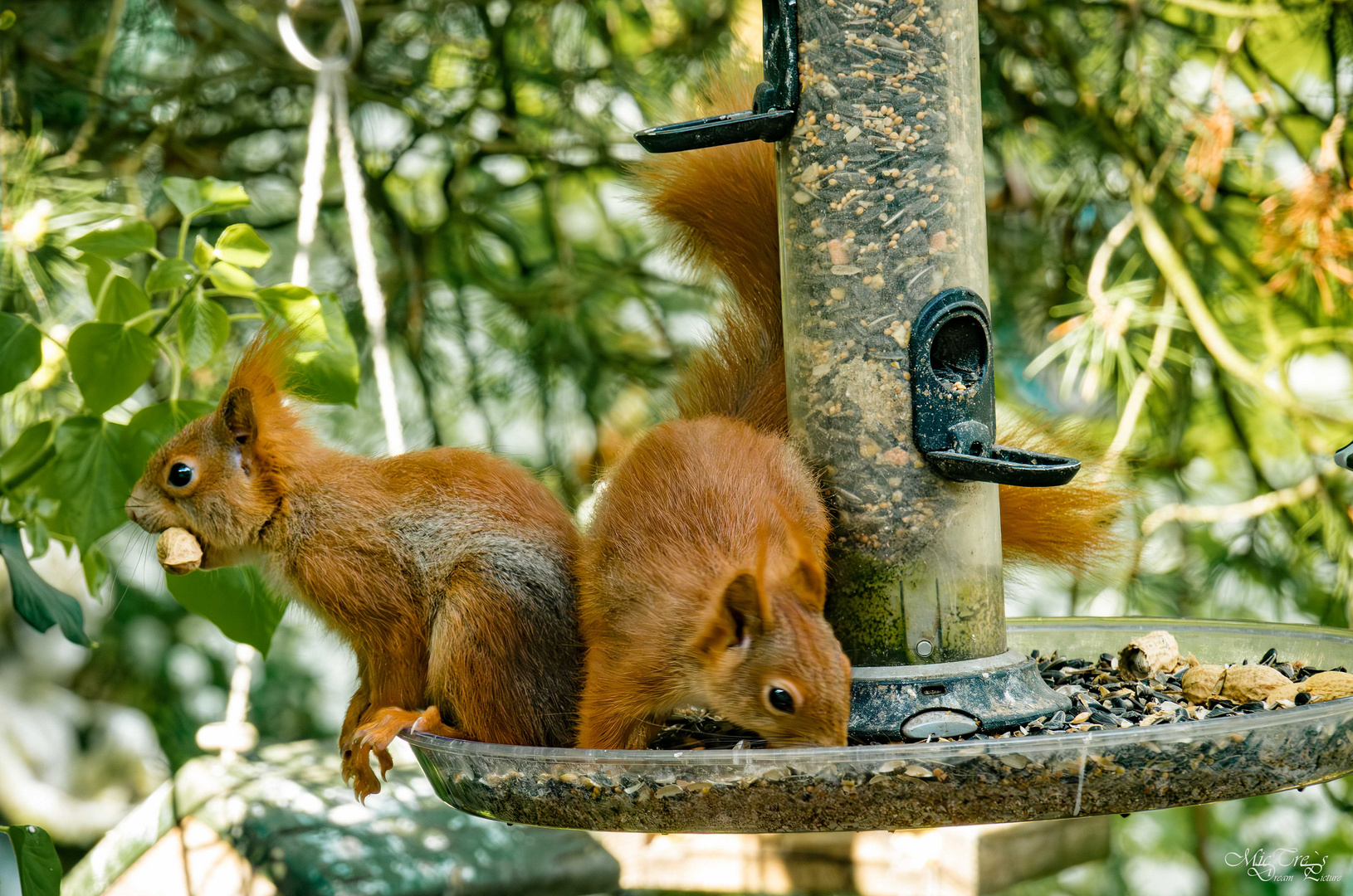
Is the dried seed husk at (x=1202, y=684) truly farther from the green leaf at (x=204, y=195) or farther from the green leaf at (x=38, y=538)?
the green leaf at (x=38, y=538)

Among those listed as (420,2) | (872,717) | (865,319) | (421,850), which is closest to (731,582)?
(872,717)

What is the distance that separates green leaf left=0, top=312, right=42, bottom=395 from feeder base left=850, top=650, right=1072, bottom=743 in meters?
0.81

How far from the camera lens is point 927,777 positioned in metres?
0.76

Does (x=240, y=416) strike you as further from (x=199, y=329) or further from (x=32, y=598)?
(x=32, y=598)

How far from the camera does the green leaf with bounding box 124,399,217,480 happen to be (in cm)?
117

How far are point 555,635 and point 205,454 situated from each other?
1.19 feet

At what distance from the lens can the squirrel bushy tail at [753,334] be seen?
1.20m

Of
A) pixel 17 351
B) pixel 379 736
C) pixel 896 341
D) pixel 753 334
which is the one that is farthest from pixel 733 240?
pixel 17 351

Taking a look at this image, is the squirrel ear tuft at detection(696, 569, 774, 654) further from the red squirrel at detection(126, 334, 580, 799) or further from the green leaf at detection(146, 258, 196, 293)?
the green leaf at detection(146, 258, 196, 293)

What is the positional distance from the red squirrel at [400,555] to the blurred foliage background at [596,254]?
32.2 inches

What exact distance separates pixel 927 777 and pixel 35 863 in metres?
0.75

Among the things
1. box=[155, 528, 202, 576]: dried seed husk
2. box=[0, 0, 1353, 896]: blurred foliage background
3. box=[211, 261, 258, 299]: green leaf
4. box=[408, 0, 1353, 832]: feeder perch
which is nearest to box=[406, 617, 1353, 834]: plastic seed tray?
box=[408, 0, 1353, 832]: feeder perch

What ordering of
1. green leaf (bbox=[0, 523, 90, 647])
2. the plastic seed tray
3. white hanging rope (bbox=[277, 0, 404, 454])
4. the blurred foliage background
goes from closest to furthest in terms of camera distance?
the plastic seed tray < green leaf (bbox=[0, 523, 90, 647]) < white hanging rope (bbox=[277, 0, 404, 454]) < the blurred foliage background

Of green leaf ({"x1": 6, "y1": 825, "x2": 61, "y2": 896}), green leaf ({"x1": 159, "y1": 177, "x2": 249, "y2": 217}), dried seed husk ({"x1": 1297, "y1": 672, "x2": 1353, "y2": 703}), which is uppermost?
green leaf ({"x1": 159, "y1": 177, "x2": 249, "y2": 217})
